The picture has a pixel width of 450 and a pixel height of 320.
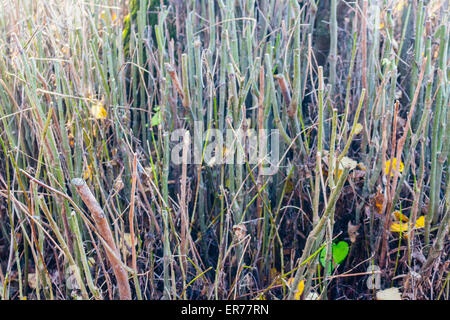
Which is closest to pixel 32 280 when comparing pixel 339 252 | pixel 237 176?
pixel 237 176

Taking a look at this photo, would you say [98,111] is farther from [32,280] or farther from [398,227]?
[398,227]

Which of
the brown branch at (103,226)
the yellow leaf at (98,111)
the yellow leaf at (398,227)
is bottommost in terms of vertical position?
the yellow leaf at (398,227)

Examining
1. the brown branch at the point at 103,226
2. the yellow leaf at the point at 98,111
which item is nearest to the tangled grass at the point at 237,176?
the yellow leaf at the point at 98,111

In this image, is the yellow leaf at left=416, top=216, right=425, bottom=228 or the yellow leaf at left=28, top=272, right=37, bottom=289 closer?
the yellow leaf at left=416, top=216, right=425, bottom=228

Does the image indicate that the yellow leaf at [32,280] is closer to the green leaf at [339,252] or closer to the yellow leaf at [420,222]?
the green leaf at [339,252]

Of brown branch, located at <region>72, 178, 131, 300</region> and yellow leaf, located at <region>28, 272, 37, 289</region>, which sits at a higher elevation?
brown branch, located at <region>72, 178, 131, 300</region>

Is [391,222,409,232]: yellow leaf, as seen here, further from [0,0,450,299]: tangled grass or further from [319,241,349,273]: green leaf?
[319,241,349,273]: green leaf

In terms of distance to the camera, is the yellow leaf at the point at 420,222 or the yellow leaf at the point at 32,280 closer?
the yellow leaf at the point at 420,222

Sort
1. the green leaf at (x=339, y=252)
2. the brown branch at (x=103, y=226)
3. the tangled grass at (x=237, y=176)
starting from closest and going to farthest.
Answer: the brown branch at (x=103, y=226), the tangled grass at (x=237, y=176), the green leaf at (x=339, y=252)

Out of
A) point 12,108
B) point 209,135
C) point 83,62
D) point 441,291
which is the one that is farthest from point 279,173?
point 12,108

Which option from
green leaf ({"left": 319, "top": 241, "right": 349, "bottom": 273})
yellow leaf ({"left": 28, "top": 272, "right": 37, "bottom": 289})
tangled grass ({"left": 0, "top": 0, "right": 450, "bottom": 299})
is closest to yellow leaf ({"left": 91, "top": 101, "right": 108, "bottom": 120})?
tangled grass ({"left": 0, "top": 0, "right": 450, "bottom": 299})

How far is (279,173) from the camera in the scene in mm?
1125

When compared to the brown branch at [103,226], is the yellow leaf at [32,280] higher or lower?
lower
